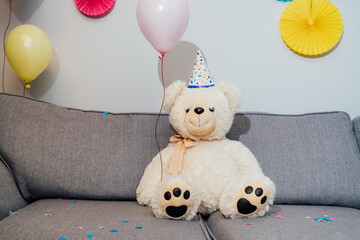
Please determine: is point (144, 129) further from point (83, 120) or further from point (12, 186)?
point (12, 186)

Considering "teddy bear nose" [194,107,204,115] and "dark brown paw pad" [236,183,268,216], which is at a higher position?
"teddy bear nose" [194,107,204,115]

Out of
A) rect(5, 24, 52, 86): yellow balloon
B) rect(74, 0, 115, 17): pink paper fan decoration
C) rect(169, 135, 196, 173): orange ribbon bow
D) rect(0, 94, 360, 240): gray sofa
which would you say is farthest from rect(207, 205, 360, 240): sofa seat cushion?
rect(74, 0, 115, 17): pink paper fan decoration

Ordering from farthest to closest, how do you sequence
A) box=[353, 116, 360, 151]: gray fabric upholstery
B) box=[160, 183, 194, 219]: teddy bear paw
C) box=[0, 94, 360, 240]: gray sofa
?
box=[353, 116, 360, 151]: gray fabric upholstery, box=[0, 94, 360, 240]: gray sofa, box=[160, 183, 194, 219]: teddy bear paw

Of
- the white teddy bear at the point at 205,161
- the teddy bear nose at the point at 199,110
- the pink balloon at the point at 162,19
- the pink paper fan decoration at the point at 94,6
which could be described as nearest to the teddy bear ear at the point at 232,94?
the white teddy bear at the point at 205,161

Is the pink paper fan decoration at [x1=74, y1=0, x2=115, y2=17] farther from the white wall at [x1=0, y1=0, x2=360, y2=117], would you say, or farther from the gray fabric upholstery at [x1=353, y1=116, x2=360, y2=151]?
the gray fabric upholstery at [x1=353, y1=116, x2=360, y2=151]

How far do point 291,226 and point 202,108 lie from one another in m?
0.54

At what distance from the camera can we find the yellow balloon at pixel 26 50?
1.76 m

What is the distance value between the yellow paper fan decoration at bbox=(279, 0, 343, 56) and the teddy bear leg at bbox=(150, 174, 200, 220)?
3.86 ft

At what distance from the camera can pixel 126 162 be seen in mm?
1641

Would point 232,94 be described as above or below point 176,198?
above

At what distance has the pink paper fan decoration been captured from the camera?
A: 2.06m

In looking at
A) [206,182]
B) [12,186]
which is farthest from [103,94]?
[206,182]

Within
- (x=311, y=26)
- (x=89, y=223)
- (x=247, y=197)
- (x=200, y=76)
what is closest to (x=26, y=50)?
(x=200, y=76)

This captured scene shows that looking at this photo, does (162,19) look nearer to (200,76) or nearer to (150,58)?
(200,76)
